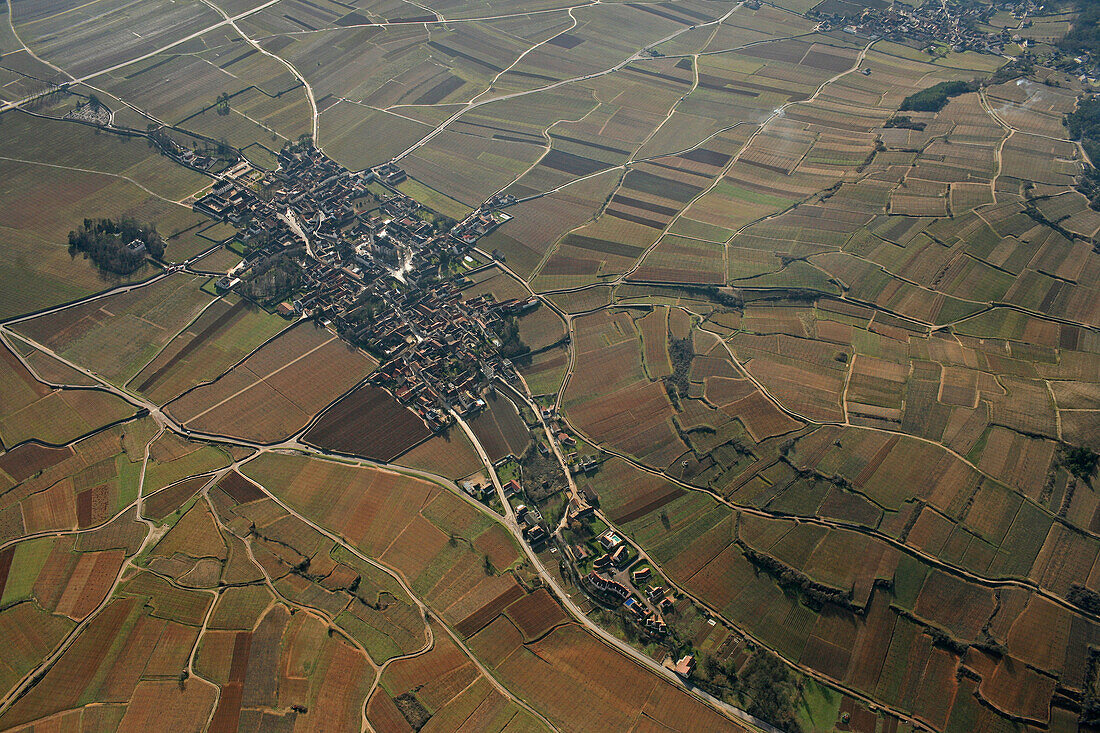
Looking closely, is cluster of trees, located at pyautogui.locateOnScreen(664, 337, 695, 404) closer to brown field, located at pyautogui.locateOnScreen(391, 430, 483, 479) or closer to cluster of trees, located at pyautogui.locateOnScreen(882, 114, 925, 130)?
brown field, located at pyautogui.locateOnScreen(391, 430, 483, 479)

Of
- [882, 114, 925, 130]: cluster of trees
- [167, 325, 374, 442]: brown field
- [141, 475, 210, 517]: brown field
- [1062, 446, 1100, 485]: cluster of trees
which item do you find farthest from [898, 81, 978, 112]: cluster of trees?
[141, 475, 210, 517]: brown field

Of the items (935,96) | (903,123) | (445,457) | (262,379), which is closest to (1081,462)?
(445,457)

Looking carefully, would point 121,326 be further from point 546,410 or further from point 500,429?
point 546,410

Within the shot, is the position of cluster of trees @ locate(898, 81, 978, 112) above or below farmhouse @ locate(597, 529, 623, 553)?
above

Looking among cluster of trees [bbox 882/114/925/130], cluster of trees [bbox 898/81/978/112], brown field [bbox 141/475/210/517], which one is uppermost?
cluster of trees [bbox 898/81/978/112]

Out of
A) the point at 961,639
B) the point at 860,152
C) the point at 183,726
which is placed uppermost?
the point at 860,152

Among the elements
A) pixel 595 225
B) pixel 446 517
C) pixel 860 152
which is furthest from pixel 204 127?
pixel 860 152

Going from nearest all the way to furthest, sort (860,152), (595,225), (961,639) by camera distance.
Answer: (961,639), (595,225), (860,152)

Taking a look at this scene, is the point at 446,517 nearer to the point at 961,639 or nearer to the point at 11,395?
the point at 961,639

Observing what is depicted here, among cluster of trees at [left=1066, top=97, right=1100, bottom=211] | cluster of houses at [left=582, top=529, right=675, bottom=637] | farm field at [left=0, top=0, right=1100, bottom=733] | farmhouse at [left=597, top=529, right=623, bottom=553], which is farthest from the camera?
cluster of trees at [left=1066, top=97, right=1100, bottom=211]
